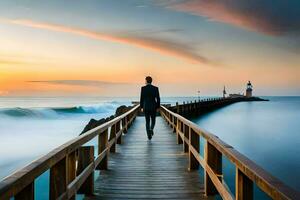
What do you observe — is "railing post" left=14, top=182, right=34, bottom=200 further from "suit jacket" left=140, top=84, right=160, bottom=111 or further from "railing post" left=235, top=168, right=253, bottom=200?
"suit jacket" left=140, top=84, right=160, bottom=111

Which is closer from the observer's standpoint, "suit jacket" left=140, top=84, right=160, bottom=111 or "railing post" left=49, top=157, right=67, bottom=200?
"railing post" left=49, top=157, right=67, bottom=200

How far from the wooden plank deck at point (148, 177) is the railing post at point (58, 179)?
1577 millimetres

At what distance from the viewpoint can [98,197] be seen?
4906mm

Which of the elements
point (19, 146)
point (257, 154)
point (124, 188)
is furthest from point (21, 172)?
point (19, 146)

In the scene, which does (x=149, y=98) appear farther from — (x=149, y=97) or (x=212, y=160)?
(x=212, y=160)

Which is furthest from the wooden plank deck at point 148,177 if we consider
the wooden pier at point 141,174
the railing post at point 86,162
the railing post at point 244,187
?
the railing post at point 244,187

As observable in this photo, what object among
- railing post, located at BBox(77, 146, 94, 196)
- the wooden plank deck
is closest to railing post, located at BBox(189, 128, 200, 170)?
the wooden plank deck

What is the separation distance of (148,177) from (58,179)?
3.09 metres

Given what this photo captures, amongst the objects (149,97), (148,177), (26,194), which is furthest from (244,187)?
(149,97)

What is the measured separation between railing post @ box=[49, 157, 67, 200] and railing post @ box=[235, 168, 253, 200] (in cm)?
165

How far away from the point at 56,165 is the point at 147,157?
513 centimetres

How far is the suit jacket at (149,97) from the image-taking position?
10.6m

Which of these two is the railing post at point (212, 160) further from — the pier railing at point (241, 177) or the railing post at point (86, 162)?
the railing post at point (86, 162)

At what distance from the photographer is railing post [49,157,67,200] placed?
10.7 feet
